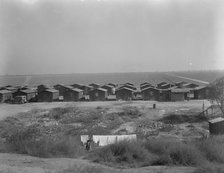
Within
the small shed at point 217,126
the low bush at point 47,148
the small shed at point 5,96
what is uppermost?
the low bush at point 47,148

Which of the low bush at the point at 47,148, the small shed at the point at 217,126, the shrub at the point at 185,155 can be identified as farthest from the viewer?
the small shed at the point at 217,126

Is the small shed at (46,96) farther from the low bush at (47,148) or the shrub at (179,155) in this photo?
the shrub at (179,155)

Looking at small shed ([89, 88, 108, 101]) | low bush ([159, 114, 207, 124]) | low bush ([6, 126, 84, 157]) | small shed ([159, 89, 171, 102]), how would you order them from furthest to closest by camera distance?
small shed ([89, 88, 108, 101]) < small shed ([159, 89, 171, 102]) < low bush ([159, 114, 207, 124]) < low bush ([6, 126, 84, 157])

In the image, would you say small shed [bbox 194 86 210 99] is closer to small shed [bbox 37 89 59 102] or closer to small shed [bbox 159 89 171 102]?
small shed [bbox 159 89 171 102]

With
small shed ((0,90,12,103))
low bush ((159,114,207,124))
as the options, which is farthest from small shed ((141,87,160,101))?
small shed ((0,90,12,103))

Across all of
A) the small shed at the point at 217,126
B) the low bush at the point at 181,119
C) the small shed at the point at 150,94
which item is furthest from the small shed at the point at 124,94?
the small shed at the point at 217,126

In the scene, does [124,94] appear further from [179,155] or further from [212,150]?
[179,155]

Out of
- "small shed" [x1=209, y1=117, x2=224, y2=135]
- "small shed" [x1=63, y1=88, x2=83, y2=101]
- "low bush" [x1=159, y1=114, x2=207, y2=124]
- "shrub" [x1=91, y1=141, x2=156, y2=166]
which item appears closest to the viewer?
"shrub" [x1=91, y1=141, x2=156, y2=166]

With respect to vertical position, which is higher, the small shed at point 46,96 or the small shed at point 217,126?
the small shed at point 217,126

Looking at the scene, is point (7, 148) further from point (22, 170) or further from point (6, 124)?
point (6, 124)

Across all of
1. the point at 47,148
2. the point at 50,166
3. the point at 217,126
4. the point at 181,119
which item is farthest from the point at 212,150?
the point at 181,119

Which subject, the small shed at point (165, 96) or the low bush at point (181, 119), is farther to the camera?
the small shed at point (165, 96)

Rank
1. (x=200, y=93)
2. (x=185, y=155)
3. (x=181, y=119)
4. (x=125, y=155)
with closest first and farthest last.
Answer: (x=185, y=155)
(x=125, y=155)
(x=181, y=119)
(x=200, y=93)

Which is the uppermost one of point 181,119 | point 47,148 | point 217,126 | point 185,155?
point 185,155
